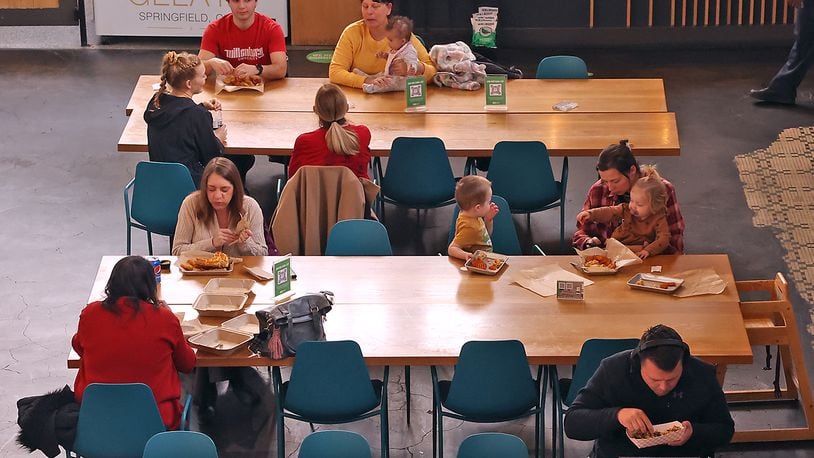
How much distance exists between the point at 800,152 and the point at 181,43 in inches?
240

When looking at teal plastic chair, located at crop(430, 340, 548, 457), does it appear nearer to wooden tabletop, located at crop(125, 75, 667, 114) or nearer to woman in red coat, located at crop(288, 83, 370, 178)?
woman in red coat, located at crop(288, 83, 370, 178)

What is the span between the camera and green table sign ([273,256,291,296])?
239 inches

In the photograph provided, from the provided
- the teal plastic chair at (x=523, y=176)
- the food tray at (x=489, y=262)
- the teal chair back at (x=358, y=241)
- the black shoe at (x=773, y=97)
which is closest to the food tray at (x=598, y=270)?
the food tray at (x=489, y=262)

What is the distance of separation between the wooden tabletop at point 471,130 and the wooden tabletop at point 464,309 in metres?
1.55

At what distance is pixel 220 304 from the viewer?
6.05 m

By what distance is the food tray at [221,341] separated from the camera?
5648mm

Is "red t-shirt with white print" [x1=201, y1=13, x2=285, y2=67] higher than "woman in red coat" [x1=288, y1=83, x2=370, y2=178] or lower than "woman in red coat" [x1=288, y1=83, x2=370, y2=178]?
higher

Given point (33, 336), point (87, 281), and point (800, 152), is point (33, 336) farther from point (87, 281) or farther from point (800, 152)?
point (800, 152)

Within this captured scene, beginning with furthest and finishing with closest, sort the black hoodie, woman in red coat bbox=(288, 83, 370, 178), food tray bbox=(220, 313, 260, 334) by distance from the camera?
the black hoodie < woman in red coat bbox=(288, 83, 370, 178) < food tray bbox=(220, 313, 260, 334)

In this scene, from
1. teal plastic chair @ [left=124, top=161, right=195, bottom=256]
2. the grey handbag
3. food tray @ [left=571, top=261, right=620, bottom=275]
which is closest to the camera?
the grey handbag

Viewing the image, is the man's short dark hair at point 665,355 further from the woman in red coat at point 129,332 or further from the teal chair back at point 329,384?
the woman in red coat at point 129,332

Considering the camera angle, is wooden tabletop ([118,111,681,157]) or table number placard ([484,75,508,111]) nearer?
wooden tabletop ([118,111,681,157])

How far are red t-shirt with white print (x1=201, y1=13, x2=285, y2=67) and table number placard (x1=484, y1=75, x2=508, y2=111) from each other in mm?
1573

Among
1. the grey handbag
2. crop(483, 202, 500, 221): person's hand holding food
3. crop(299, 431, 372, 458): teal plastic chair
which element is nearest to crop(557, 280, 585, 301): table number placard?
crop(483, 202, 500, 221): person's hand holding food
